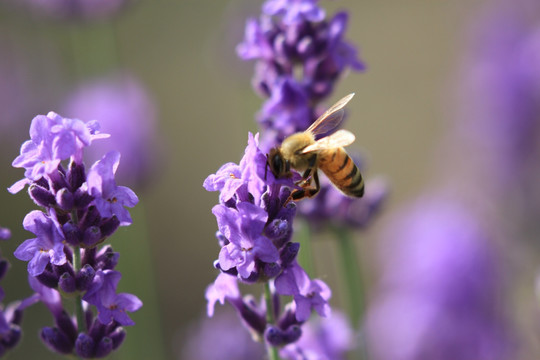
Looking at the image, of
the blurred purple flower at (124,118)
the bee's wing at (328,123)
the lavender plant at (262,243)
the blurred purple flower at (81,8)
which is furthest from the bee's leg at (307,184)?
the blurred purple flower at (81,8)

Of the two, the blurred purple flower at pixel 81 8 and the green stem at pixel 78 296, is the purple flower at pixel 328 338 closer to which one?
the green stem at pixel 78 296

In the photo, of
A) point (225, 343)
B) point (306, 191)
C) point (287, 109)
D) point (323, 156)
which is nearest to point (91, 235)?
point (306, 191)

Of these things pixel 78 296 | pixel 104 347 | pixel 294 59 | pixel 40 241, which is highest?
pixel 294 59

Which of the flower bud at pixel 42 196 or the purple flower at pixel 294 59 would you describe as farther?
the purple flower at pixel 294 59

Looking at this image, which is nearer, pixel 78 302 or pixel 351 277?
pixel 78 302

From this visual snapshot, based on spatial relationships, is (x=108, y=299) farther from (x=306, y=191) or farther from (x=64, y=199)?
(x=306, y=191)

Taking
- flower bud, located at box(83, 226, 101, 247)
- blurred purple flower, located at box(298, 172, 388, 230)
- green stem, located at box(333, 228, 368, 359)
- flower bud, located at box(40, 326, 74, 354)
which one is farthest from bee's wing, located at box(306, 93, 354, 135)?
flower bud, located at box(40, 326, 74, 354)

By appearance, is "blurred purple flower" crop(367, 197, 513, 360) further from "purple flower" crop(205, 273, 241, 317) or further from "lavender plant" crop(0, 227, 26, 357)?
"lavender plant" crop(0, 227, 26, 357)
